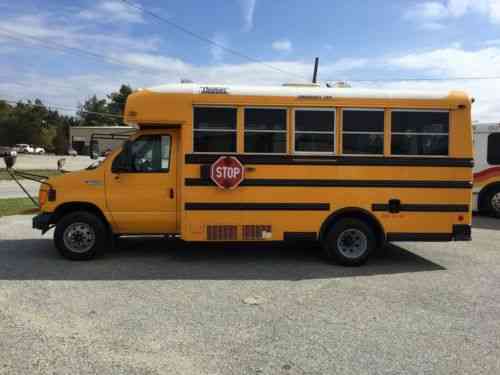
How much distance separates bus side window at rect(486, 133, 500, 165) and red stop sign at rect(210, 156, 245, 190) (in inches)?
375

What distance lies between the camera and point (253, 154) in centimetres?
654

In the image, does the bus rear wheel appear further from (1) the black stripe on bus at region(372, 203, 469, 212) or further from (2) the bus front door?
(2) the bus front door

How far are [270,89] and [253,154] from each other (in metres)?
1.05

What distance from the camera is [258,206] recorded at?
6.61 m

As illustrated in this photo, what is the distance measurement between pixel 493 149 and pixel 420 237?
7819 mm

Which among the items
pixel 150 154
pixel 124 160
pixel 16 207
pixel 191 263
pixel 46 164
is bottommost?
pixel 191 263

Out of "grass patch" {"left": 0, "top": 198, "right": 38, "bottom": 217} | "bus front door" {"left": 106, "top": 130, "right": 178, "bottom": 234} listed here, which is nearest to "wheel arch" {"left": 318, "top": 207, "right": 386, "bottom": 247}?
"bus front door" {"left": 106, "top": 130, "right": 178, "bottom": 234}

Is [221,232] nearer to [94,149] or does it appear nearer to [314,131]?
[314,131]

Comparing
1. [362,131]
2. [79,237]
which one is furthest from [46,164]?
[362,131]

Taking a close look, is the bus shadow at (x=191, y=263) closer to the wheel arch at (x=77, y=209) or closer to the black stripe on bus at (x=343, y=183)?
the wheel arch at (x=77, y=209)

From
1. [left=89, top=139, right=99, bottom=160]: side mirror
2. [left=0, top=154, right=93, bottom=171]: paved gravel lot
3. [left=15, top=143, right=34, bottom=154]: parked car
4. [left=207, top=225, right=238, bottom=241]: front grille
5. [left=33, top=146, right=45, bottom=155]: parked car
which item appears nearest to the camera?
[left=207, top=225, right=238, bottom=241]: front grille

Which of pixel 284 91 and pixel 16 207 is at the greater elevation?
pixel 284 91

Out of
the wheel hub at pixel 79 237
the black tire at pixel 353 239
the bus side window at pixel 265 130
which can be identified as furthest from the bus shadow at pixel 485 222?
the wheel hub at pixel 79 237

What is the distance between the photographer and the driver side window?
6.73m
